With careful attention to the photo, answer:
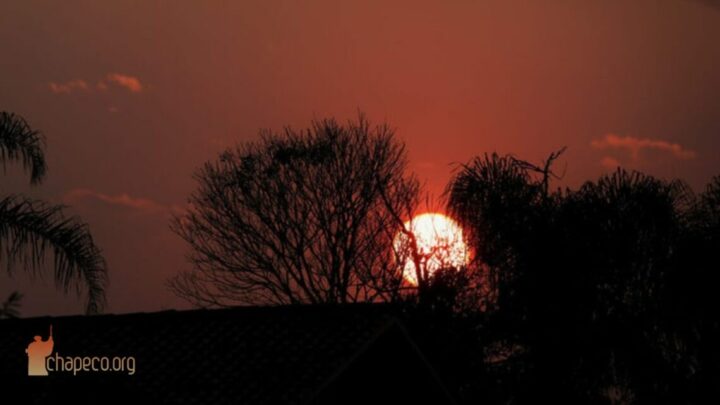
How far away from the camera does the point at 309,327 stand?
20922 mm

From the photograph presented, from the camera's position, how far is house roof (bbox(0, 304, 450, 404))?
1916 centimetres

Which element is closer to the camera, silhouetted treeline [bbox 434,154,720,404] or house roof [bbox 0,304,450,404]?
house roof [bbox 0,304,450,404]

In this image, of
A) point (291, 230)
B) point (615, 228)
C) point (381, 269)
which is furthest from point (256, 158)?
point (615, 228)

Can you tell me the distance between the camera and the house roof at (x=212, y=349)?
1916cm

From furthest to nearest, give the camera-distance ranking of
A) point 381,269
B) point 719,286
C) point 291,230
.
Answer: point 291,230 < point 381,269 < point 719,286

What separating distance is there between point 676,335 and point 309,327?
1202 centimetres

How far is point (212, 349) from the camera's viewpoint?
67.2 feet

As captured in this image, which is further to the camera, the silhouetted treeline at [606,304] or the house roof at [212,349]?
the silhouetted treeline at [606,304]

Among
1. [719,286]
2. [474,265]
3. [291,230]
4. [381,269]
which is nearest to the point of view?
[719,286]

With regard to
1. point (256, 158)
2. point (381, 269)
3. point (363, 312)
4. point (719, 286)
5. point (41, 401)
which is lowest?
point (41, 401)

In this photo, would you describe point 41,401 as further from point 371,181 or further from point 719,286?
point 371,181

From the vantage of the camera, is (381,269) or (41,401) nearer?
(41,401)

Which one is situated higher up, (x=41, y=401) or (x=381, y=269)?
(x=381, y=269)

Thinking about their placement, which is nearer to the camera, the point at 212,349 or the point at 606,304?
the point at 212,349
